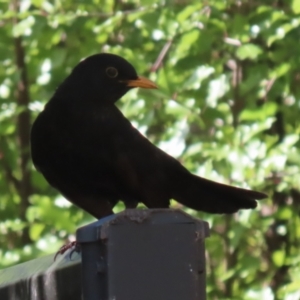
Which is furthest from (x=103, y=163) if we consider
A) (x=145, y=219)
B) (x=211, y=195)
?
(x=145, y=219)

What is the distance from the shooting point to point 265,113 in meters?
5.12

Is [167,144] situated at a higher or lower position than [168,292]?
higher

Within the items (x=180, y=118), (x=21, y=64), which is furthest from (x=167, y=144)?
(x=21, y=64)

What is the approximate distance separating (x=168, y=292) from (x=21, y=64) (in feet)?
16.6

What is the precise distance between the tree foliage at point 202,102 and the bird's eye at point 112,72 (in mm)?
1016

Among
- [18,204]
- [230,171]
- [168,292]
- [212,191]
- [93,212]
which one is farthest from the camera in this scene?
[18,204]

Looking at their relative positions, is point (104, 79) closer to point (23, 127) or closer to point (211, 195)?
point (211, 195)

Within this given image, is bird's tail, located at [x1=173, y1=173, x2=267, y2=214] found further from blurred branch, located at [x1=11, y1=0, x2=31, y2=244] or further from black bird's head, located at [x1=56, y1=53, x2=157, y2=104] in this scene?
blurred branch, located at [x1=11, y1=0, x2=31, y2=244]

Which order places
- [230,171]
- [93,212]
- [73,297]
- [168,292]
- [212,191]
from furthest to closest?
[230,171]
[93,212]
[212,191]
[73,297]
[168,292]

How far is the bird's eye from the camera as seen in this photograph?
4020 millimetres

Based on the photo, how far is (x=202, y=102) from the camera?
17.6 ft

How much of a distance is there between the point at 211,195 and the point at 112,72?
88cm

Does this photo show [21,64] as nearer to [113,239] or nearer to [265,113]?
[265,113]

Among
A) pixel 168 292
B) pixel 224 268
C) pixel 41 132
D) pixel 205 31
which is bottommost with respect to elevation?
pixel 224 268
